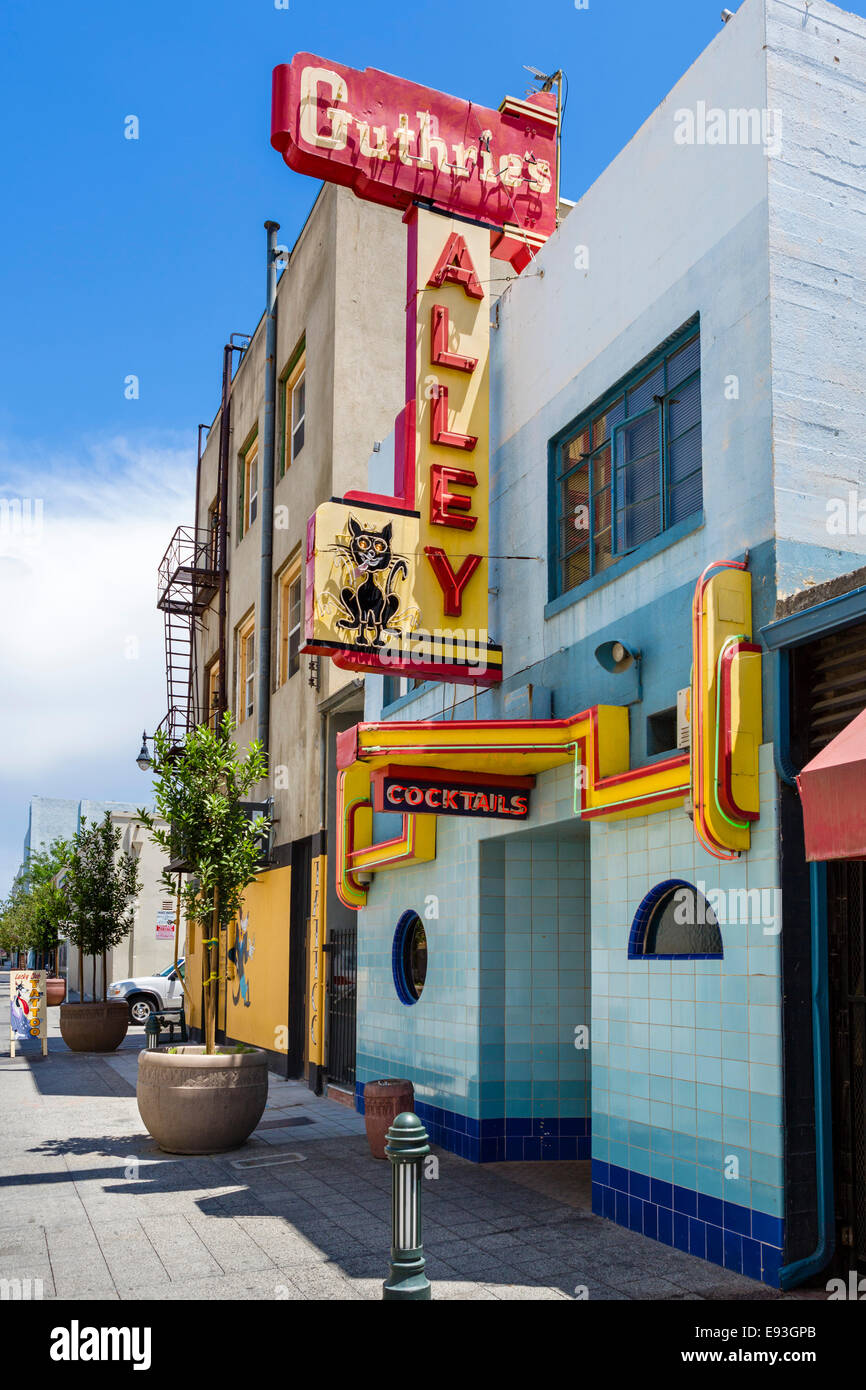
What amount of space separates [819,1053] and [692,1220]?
5.08ft

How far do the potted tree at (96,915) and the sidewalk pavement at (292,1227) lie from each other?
8.58 m

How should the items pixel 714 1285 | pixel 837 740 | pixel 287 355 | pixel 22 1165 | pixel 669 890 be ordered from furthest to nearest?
pixel 287 355 < pixel 22 1165 < pixel 669 890 < pixel 714 1285 < pixel 837 740

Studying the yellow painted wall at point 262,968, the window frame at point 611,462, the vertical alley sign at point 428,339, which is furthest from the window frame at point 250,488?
the window frame at point 611,462

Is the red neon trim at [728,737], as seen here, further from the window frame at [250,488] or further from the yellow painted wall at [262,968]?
the window frame at [250,488]

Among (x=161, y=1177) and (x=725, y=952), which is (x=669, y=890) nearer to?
(x=725, y=952)

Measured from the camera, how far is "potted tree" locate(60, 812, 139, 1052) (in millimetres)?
21250

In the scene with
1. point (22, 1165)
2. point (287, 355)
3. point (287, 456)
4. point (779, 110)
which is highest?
point (287, 355)

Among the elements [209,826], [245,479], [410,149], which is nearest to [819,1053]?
[209,826]

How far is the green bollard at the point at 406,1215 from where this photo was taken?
5.78 metres

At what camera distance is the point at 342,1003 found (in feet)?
50.7

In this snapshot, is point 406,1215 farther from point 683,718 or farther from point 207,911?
point 207,911

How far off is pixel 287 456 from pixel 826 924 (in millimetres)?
14956
